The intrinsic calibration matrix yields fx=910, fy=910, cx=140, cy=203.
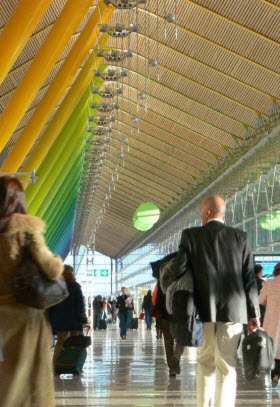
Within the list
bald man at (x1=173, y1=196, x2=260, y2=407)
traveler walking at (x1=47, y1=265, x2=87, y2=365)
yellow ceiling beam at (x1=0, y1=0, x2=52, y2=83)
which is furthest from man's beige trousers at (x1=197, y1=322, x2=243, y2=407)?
yellow ceiling beam at (x1=0, y1=0, x2=52, y2=83)

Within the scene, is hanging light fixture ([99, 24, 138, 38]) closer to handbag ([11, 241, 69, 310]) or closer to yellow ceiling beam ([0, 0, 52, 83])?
yellow ceiling beam ([0, 0, 52, 83])

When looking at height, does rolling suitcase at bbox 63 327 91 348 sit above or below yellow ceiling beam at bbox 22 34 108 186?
below

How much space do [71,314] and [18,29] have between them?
6.95 m

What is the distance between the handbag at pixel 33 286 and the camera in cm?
480

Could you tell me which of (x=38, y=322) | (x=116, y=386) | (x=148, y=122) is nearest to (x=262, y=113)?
(x=148, y=122)

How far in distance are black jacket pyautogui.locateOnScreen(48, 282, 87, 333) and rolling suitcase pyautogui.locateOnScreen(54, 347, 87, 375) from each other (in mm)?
645

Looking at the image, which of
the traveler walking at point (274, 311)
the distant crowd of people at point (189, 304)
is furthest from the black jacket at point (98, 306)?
the traveler walking at point (274, 311)

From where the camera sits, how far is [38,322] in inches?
193

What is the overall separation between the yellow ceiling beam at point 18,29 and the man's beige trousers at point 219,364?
42.5 ft

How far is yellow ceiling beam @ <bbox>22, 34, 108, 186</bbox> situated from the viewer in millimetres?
30953

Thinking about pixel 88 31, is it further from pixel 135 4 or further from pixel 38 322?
pixel 38 322

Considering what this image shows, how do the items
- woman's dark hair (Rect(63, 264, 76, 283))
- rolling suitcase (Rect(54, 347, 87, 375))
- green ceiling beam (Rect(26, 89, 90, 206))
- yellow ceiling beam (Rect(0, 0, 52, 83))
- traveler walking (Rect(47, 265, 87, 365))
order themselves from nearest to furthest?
rolling suitcase (Rect(54, 347, 87, 375)) < woman's dark hair (Rect(63, 264, 76, 283)) < traveler walking (Rect(47, 265, 87, 365)) < yellow ceiling beam (Rect(0, 0, 52, 83)) < green ceiling beam (Rect(26, 89, 90, 206))

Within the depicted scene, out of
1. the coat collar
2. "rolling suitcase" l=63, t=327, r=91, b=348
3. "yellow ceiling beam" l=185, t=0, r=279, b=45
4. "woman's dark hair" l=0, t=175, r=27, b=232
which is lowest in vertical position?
"rolling suitcase" l=63, t=327, r=91, b=348

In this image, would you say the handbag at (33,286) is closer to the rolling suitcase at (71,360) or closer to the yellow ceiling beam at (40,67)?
the rolling suitcase at (71,360)
